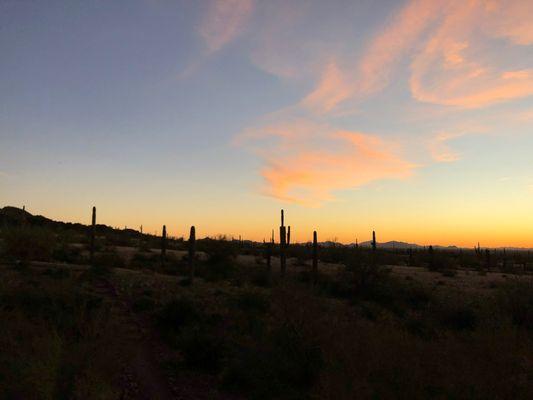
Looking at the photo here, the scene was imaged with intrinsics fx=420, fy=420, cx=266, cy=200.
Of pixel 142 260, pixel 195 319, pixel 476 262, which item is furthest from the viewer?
pixel 476 262

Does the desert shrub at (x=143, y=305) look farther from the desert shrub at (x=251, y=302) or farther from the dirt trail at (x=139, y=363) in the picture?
the desert shrub at (x=251, y=302)

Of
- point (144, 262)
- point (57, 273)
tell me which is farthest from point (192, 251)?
point (144, 262)

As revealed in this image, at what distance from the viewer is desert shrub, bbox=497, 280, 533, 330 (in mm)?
14812

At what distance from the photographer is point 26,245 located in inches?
981

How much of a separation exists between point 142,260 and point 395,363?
25715mm

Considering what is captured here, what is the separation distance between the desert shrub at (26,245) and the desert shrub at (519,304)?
967 inches

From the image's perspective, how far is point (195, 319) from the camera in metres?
14.3

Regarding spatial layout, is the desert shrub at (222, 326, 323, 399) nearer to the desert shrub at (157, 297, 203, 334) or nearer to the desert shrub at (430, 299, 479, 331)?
the desert shrub at (157, 297, 203, 334)

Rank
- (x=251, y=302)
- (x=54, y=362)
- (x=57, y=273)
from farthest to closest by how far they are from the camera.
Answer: (x=57, y=273) → (x=251, y=302) → (x=54, y=362)

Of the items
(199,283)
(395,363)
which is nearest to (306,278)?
(199,283)

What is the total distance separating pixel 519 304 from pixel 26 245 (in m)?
25.4

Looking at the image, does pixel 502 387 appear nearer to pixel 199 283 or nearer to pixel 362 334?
pixel 362 334

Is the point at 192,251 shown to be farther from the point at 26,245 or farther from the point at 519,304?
the point at 519,304

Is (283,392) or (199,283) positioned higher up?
(199,283)
